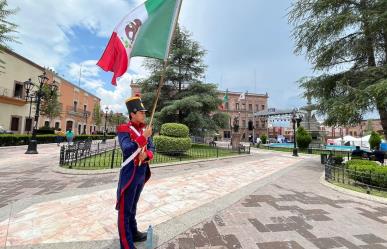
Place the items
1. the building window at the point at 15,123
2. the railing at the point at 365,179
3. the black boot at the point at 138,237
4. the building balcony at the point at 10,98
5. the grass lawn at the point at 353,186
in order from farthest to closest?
the building window at the point at 15,123
the building balcony at the point at 10,98
the railing at the point at 365,179
the grass lawn at the point at 353,186
the black boot at the point at 138,237

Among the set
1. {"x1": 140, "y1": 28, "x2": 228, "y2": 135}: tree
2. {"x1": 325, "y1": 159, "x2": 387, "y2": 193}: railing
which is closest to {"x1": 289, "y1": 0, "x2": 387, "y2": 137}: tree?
{"x1": 325, "y1": 159, "x2": 387, "y2": 193}: railing

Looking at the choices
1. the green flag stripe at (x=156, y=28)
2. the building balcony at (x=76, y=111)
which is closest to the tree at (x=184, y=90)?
the green flag stripe at (x=156, y=28)

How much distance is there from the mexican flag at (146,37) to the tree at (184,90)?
1846 centimetres

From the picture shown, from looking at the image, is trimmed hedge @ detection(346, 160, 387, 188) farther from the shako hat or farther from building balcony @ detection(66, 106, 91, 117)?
building balcony @ detection(66, 106, 91, 117)

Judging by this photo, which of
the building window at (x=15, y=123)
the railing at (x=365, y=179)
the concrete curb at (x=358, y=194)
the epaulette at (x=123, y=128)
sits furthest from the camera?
the building window at (x=15, y=123)

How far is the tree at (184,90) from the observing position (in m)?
23.1

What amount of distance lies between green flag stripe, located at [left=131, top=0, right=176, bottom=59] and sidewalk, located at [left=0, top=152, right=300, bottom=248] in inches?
115

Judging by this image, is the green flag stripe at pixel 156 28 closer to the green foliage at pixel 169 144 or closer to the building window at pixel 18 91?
the green foliage at pixel 169 144

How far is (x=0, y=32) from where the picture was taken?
12.6m

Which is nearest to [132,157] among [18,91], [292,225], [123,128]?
[123,128]

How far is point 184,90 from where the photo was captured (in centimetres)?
2538

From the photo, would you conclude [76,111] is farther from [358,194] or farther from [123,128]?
[123,128]

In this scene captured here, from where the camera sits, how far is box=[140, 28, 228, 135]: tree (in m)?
23.1

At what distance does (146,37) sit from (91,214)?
339 centimetres
